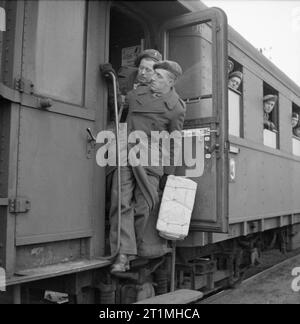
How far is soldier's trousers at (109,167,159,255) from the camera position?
3.16 metres

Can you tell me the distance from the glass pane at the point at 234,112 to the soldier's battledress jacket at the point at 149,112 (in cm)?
127

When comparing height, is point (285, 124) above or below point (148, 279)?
above

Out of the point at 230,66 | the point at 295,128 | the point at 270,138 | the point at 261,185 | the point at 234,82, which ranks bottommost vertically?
the point at 261,185

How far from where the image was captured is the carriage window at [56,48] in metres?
2.77

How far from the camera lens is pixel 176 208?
343 cm

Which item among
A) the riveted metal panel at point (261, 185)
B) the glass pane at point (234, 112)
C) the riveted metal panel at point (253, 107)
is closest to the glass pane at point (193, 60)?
the glass pane at point (234, 112)

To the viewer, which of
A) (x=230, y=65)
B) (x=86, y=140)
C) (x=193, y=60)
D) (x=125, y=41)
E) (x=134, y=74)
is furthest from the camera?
(x=230, y=65)

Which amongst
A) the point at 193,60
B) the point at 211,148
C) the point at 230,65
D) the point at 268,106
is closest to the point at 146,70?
the point at 193,60

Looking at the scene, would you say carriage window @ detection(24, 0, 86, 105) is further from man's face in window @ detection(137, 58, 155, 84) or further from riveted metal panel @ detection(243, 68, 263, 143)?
riveted metal panel @ detection(243, 68, 263, 143)

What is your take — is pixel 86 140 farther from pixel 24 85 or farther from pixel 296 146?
pixel 296 146

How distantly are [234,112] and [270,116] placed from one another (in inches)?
62.0

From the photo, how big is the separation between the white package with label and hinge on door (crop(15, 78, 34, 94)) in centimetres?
133

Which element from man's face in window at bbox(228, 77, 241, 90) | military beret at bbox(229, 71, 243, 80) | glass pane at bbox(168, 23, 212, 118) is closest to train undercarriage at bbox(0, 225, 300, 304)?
glass pane at bbox(168, 23, 212, 118)

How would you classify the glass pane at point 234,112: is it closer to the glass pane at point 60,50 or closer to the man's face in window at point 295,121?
the glass pane at point 60,50
